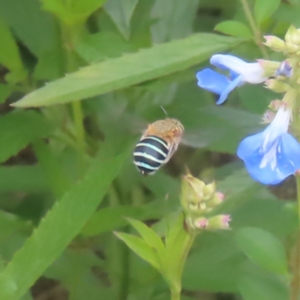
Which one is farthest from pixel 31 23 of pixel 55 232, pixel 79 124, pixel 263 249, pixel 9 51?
pixel 263 249

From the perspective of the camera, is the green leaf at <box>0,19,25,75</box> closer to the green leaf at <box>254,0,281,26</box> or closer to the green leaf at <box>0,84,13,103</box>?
the green leaf at <box>0,84,13,103</box>

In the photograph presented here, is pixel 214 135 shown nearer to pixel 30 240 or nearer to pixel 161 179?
pixel 161 179

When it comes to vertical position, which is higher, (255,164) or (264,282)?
(255,164)

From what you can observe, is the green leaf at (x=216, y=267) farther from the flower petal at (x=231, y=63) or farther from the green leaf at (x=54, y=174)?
the flower petal at (x=231, y=63)

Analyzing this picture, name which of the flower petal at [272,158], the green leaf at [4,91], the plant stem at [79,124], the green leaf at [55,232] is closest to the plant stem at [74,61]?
the plant stem at [79,124]

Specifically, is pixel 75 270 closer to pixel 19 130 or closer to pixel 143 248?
pixel 19 130

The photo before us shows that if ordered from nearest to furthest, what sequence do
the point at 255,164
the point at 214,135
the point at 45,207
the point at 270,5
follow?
the point at 255,164
the point at 270,5
the point at 214,135
the point at 45,207

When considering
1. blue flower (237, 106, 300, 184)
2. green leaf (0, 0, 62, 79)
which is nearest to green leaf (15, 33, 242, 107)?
blue flower (237, 106, 300, 184)

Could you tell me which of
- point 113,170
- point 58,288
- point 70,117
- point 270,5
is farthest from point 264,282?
point 58,288

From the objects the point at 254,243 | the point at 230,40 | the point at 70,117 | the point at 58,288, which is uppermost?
the point at 230,40
